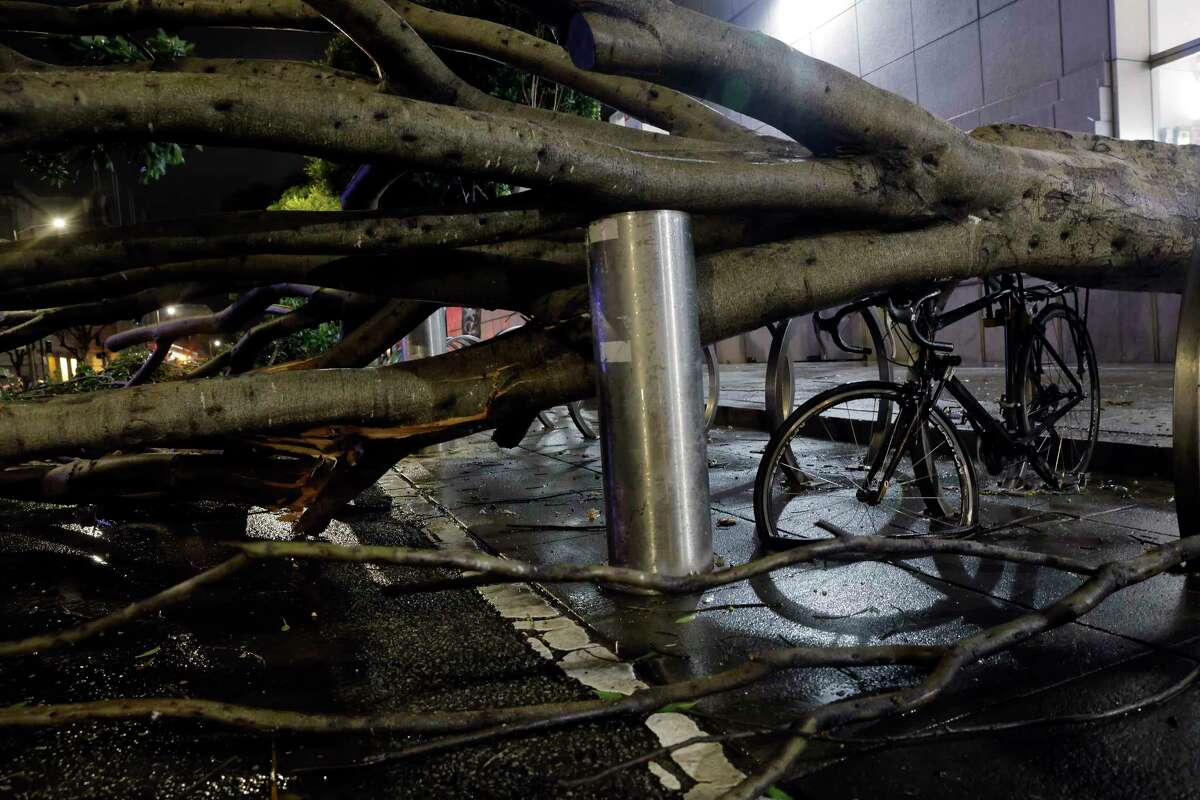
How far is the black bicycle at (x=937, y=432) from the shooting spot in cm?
429

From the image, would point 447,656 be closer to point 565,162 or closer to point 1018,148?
point 565,162

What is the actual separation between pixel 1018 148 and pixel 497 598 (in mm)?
3873

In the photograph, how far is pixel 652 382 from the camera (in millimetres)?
3670

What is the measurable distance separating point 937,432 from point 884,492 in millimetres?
658

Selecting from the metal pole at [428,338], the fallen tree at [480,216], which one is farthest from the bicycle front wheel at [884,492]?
the metal pole at [428,338]

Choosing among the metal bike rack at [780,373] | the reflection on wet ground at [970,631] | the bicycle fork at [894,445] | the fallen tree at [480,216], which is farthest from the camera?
the metal bike rack at [780,373]

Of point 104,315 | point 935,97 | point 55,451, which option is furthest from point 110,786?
point 935,97

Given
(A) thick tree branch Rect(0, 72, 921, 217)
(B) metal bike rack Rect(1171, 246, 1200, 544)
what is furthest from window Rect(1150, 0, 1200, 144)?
(A) thick tree branch Rect(0, 72, 921, 217)

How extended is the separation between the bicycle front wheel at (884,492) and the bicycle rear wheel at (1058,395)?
2.20 feet

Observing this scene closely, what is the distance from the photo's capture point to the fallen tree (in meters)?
3.22

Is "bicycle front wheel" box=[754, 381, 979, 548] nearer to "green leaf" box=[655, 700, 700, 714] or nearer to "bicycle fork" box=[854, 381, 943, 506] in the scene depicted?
"bicycle fork" box=[854, 381, 943, 506]

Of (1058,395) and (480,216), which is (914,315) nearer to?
(1058,395)

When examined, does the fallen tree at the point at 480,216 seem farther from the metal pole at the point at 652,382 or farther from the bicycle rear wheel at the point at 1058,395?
the bicycle rear wheel at the point at 1058,395

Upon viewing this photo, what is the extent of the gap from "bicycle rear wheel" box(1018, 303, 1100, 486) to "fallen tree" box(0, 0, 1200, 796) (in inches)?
19.6
